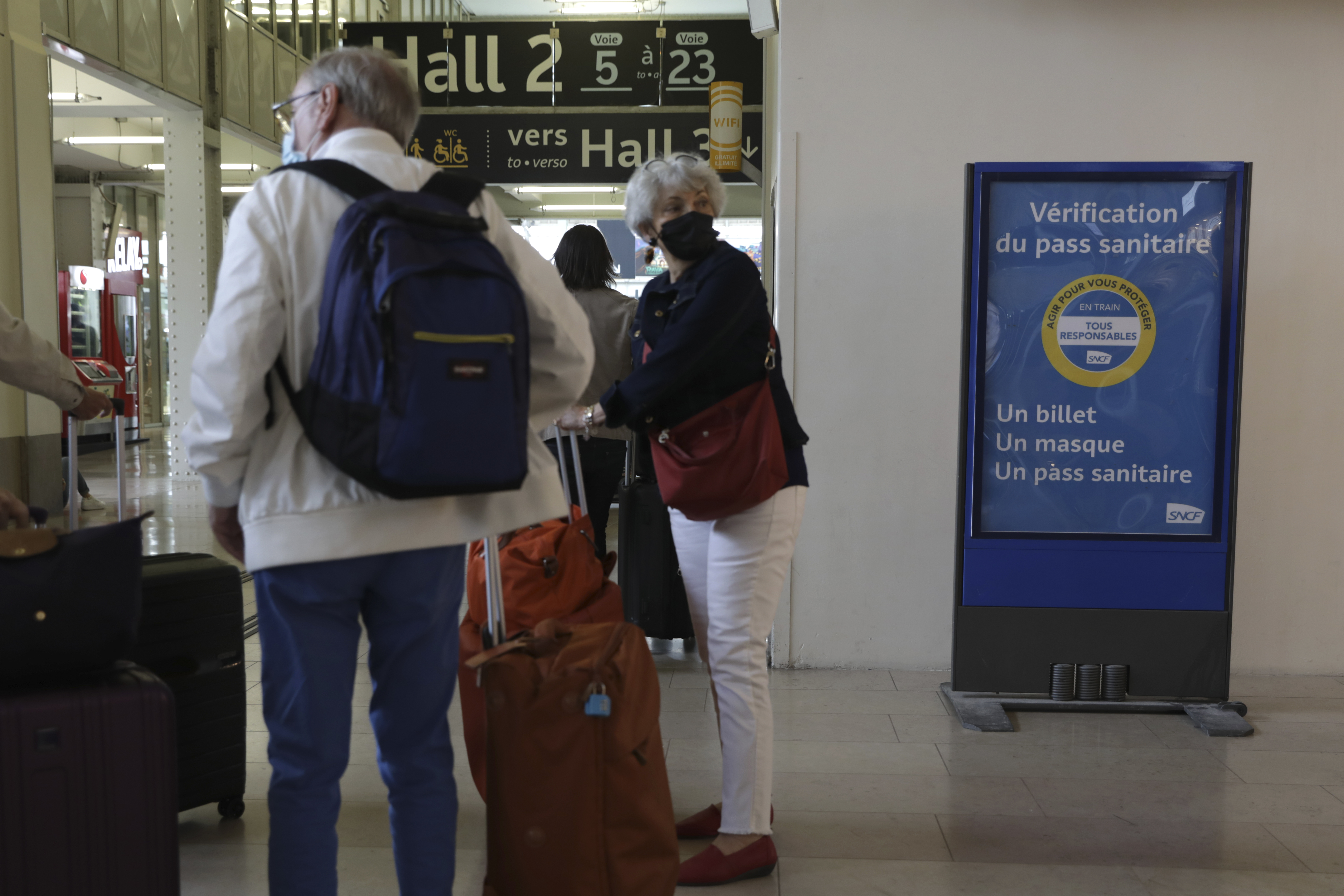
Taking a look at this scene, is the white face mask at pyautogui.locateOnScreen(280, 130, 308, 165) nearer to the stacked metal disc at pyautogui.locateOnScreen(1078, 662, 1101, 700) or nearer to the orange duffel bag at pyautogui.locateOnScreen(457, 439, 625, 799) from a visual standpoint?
the orange duffel bag at pyautogui.locateOnScreen(457, 439, 625, 799)

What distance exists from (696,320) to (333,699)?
97 centimetres

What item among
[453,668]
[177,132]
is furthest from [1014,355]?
[177,132]

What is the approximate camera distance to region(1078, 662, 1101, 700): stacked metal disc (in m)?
3.35

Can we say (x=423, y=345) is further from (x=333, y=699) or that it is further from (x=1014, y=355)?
(x=1014, y=355)

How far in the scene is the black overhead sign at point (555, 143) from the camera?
651cm

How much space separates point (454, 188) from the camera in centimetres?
158

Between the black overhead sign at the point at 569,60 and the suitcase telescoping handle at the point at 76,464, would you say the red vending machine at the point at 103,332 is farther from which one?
the suitcase telescoping handle at the point at 76,464

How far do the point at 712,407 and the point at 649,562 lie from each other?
6.18ft

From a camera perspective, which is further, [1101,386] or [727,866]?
[1101,386]

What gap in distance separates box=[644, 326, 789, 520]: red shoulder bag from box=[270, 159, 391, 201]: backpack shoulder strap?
2.76 ft

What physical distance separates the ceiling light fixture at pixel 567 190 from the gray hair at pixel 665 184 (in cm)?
1099


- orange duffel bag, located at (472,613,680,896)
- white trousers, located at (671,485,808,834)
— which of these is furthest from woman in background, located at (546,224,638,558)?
orange duffel bag, located at (472,613,680,896)

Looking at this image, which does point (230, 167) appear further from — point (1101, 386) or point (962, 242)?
point (1101, 386)

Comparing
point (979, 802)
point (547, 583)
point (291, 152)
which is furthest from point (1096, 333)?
point (291, 152)
